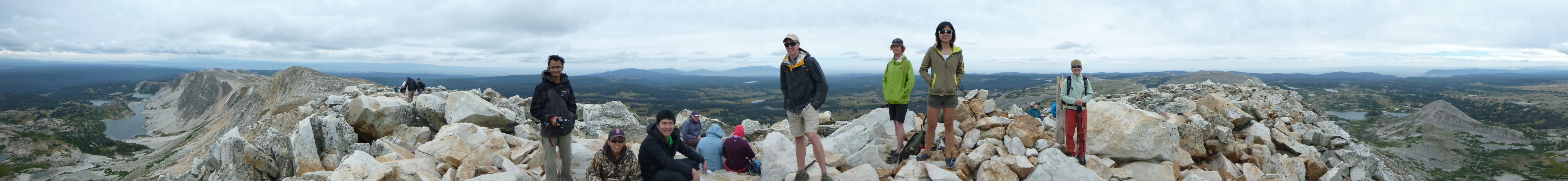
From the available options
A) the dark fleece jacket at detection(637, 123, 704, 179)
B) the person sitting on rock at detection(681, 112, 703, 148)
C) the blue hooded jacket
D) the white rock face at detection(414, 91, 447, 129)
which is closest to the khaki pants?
the dark fleece jacket at detection(637, 123, 704, 179)

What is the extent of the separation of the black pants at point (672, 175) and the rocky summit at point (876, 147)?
3.64 ft

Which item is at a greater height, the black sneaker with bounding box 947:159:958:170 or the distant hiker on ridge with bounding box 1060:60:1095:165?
the distant hiker on ridge with bounding box 1060:60:1095:165

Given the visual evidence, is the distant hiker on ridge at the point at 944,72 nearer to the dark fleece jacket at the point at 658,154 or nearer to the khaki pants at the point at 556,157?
the dark fleece jacket at the point at 658,154

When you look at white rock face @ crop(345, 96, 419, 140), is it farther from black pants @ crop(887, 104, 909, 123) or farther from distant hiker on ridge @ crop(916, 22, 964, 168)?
distant hiker on ridge @ crop(916, 22, 964, 168)

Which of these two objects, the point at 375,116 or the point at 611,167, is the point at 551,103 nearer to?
the point at 611,167

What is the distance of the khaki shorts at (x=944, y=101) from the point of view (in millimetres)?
8398

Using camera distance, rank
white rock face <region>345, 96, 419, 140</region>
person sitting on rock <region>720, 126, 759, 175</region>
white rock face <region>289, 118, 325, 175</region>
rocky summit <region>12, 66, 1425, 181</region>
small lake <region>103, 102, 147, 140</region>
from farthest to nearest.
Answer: small lake <region>103, 102, 147, 140</region> → white rock face <region>345, 96, 419, 140</region> → white rock face <region>289, 118, 325, 175</region> → person sitting on rock <region>720, 126, 759, 175</region> → rocky summit <region>12, 66, 1425, 181</region>

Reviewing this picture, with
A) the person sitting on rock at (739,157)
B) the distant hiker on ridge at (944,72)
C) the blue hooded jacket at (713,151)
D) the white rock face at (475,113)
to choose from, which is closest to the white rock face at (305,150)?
the white rock face at (475,113)

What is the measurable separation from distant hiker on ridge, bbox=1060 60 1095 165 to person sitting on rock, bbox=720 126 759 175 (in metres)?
4.77

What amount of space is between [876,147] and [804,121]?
8.31 feet

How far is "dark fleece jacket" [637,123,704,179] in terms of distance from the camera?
307 inches

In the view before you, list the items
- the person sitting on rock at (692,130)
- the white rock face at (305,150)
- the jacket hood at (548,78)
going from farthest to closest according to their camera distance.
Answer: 1. the person sitting on rock at (692,130)
2. the white rock face at (305,150)
3. the jacket hood at (548,78)

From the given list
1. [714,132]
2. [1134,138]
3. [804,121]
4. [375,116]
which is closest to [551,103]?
[714,132]

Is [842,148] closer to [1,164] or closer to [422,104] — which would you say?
[422,104]
